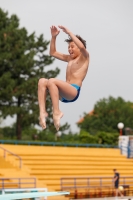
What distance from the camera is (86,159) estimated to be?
26.7 metres

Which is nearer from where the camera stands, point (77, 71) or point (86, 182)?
point (77, 71)

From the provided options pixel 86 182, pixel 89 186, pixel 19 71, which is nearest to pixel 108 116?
pixel 19 71

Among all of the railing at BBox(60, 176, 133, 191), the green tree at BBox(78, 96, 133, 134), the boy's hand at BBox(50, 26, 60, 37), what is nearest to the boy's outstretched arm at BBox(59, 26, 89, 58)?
the boy's hand at BBox(50, 26, 60, 37)

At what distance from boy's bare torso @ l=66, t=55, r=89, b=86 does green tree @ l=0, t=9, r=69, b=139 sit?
27.6 m

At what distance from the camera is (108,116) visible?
220ft

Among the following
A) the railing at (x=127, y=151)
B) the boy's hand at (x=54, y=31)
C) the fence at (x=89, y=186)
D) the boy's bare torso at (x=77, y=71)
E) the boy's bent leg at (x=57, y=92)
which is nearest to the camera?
the boy's bent leg at (x=57, y=92)

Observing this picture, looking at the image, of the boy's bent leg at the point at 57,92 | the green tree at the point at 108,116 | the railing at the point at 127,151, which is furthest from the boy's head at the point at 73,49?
the green tree at the point at 108,116

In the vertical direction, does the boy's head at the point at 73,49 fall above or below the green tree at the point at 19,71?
below

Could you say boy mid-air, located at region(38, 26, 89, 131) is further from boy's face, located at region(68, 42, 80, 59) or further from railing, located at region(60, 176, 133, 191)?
railing, located at region(60, 176, 133, 191)

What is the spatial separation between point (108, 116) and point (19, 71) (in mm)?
32781

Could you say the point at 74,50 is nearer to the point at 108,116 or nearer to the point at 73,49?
the point at 73,49

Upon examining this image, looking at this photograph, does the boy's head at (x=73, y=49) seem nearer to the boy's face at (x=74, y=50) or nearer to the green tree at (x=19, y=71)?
the boy's face at (x=74, y=50)

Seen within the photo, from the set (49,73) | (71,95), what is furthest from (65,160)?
(71,95)

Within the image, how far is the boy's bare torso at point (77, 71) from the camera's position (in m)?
6.27
